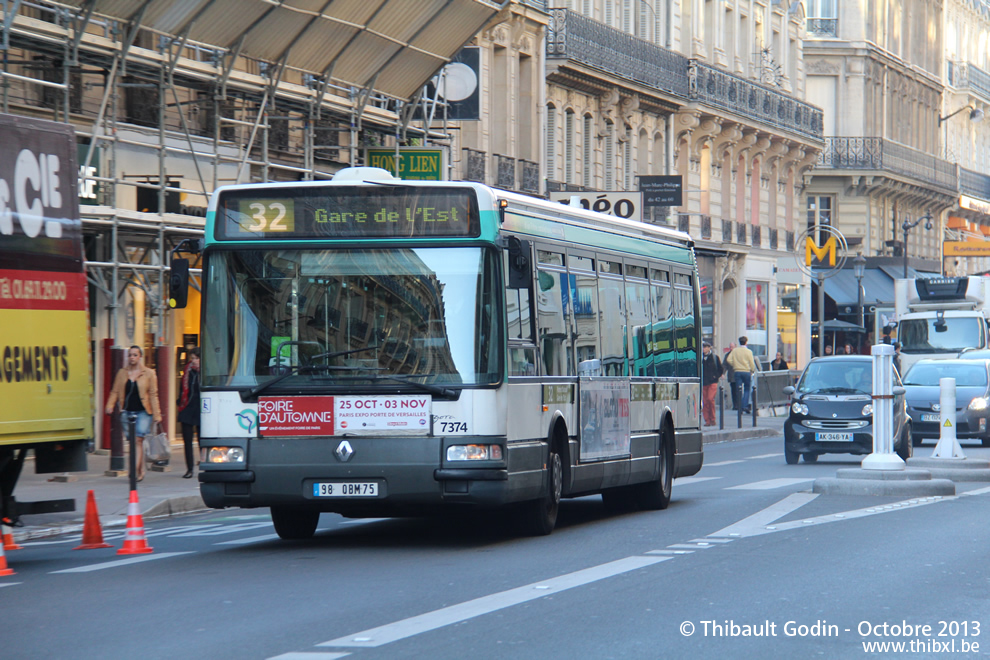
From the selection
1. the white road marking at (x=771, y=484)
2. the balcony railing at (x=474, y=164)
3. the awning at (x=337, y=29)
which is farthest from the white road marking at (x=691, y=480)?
the balcony railing at (x=474, y=164)

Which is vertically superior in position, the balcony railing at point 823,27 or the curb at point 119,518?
the balcony railing at point 823,27

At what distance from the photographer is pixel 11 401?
11.6 meters

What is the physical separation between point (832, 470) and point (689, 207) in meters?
26.0

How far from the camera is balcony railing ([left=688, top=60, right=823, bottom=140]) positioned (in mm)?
49719

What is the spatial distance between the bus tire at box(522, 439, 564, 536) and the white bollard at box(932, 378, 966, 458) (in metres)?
7.52

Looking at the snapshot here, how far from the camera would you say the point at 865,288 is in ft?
217

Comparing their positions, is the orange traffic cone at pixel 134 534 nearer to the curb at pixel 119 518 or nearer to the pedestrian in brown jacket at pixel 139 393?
the curb at pixel 119 518

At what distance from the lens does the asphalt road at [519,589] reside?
8383 millimetres

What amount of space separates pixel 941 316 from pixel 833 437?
758 inches

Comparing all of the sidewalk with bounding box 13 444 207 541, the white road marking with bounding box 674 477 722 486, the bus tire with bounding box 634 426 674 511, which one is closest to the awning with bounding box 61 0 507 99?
the sidewalk with bounding box 13 444 207 541

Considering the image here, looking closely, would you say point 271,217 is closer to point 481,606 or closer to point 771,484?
point 481,606

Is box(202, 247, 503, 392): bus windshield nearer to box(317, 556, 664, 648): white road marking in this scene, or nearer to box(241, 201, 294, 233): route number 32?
box(241, 201, 294, 233): route number 32

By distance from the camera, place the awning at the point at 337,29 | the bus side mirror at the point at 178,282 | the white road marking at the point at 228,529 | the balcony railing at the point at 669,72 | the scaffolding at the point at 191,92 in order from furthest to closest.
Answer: the balcony railing at the point at 669,72 → the awning at the point at 337,29 → the scaffolding at the point at 191,92 → the white road marking at the point at 228,529 → the bus side mirror at the point at 178,282

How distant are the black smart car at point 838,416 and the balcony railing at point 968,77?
5937 centimetres
